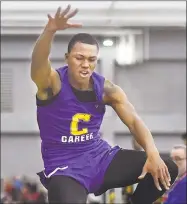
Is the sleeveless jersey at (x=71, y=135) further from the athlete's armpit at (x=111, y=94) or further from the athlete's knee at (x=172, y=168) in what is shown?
the athlete's knee at (x=172, y=168)

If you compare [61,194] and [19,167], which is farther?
[19,167]

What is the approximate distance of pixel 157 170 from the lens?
4.04 metres

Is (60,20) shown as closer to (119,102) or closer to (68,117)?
(68,117)

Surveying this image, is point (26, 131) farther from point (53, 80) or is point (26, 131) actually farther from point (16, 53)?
point (53, 80)

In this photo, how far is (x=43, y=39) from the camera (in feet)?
12.6

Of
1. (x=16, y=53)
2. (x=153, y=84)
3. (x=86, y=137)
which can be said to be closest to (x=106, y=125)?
(x=153, y=84)

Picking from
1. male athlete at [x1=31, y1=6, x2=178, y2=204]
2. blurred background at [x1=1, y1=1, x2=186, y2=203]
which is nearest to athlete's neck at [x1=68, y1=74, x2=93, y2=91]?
male athlete at [x1=31, y1=6, x2=178, y2=204]

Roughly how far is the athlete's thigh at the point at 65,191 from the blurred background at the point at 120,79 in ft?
25.5

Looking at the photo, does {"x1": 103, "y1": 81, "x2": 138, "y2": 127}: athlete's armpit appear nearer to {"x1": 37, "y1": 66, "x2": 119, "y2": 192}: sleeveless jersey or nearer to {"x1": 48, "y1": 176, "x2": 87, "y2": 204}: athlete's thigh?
{"x1": 37, "y1": 66, "x2": 119, "y2": 192}: sleeveless jersey

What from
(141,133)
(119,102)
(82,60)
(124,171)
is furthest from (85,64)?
(124,171)

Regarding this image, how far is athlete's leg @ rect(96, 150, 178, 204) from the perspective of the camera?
4.21 meters

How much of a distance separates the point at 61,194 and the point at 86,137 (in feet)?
1.47

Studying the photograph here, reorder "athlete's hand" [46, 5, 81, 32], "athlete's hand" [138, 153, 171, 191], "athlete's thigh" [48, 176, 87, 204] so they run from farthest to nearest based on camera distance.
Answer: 1. "athlete's hand" [138, 153, 171, 191]
2. "athlete's thigh" [48, 176, 87, 204]
3. "athlete's hand" [46, 5, 81, 32]

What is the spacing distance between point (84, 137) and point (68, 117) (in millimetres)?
178
